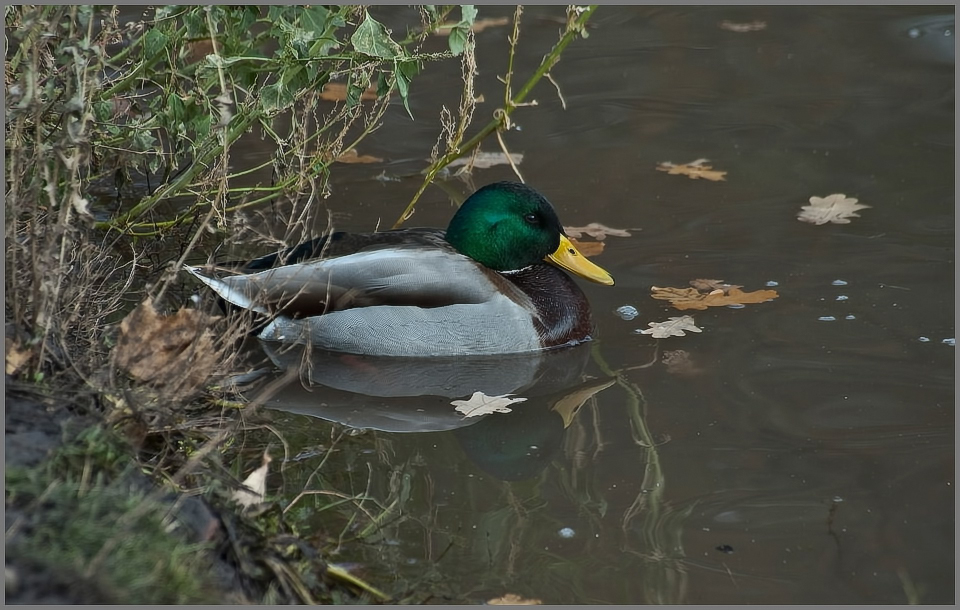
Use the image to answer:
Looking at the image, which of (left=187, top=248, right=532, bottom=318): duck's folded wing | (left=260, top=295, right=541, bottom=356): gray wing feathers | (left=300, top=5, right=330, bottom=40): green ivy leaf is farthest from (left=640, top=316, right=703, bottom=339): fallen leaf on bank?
(left=300, top=5, right=330, bottom=40): green ivy leaf

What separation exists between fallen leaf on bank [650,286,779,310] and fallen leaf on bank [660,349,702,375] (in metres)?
0.51

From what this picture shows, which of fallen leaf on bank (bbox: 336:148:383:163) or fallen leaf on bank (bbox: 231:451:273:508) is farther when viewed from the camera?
fallen leaf on bank (bbox: 336:148:383:163)

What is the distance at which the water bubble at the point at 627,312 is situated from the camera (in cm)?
649

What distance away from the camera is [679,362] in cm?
594

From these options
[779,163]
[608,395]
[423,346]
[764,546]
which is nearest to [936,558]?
[764,546]

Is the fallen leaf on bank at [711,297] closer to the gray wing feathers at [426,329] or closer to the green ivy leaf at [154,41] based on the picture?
the gray wing feathers at [426,329]

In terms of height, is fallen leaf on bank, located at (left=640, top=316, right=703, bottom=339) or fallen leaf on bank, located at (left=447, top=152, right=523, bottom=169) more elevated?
fallen leaf on bank, located at (left=447, top=152, right=523, bottom=169)

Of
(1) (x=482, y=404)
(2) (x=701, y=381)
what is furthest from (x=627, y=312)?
(1) (x=482, y=404)

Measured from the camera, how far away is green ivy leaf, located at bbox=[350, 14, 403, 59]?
16.9 ft

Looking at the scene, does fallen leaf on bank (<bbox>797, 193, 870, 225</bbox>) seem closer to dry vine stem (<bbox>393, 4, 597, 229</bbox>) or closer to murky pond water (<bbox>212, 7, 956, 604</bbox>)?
murky pond water (<bbox>212, 7, 956, 604</bbox>)

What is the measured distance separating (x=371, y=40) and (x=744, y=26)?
639 cm

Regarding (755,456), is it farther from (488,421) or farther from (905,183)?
(905,183)

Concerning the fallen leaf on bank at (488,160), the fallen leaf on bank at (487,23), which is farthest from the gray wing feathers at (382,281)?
the fallen leaf on bank at (487,23)

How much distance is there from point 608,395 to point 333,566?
212 cm
